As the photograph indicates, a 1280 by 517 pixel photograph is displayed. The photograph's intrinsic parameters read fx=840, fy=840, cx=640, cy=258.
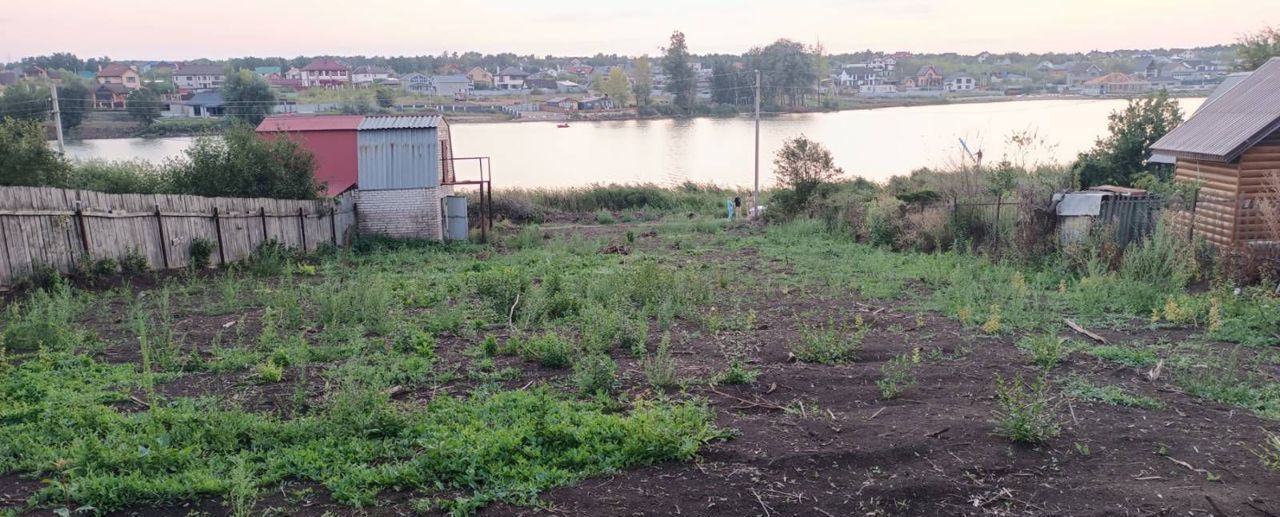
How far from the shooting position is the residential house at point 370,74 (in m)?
109

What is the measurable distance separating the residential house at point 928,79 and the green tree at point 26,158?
378 ft

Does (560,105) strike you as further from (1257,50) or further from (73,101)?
(1257,50)

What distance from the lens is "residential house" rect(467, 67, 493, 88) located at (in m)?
112

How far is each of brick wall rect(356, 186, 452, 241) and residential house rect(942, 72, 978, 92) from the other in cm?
Result: 10996

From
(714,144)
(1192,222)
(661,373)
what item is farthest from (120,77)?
(661,373)

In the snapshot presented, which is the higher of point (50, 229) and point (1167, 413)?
point (50, 229)

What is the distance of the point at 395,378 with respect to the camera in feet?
23.8

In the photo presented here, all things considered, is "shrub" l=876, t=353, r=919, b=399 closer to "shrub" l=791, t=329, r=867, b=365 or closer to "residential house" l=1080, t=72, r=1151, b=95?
"shrub" l=791, t=329, r=867, b=365

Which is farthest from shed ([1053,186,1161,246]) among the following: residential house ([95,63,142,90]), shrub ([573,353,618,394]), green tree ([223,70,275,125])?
residential house ([95,63,142,90])

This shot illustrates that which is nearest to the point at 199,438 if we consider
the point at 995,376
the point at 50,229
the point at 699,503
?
the point at 699,503

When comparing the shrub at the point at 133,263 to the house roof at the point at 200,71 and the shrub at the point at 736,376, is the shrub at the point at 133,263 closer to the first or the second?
the shrub at the point at 736,376

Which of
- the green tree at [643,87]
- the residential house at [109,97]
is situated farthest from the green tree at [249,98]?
the green tree at [643,87]

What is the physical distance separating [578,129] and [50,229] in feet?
206

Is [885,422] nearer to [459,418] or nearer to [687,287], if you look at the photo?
[459,418]
